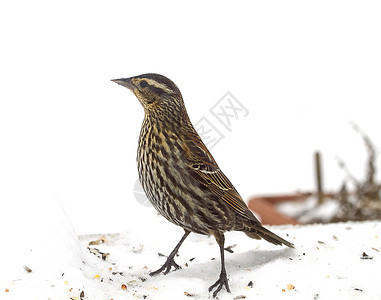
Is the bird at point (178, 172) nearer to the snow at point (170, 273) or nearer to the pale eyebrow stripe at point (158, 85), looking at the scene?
the pale eyebrow stripe at point (158, 85)

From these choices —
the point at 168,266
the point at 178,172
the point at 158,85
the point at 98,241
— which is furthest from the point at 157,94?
the point at 98,241

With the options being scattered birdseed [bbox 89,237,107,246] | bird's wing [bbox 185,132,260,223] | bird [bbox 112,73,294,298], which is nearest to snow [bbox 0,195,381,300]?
scattered birdseed [bbox 89,237,107,246]

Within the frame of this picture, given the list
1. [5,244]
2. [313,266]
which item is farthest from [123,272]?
[313,266]

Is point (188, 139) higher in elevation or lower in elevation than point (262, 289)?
higher

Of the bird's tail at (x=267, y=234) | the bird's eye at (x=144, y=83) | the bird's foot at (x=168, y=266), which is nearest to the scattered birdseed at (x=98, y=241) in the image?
the bird's foot at (x=168, y=266)

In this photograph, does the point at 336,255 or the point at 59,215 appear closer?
the point at 59,215

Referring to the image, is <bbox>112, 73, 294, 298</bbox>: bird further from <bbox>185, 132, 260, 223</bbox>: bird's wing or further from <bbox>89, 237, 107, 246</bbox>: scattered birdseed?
<bbox>89, 237, 107, 246</bbox>: scattered birdseed

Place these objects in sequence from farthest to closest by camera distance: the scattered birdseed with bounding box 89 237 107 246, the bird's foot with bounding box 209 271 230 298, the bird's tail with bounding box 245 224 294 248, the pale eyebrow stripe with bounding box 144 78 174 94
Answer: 1. the scattered birdseed with bounding box 89 237 107 246
2. the bird's tail with bounding box 245 224 294 248
3. the pale eyebrow stripe with bounding box 144 78 174 94
4. the bird's foot with bounding box 209 271 230 298

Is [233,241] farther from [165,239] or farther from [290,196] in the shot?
[290,196]
